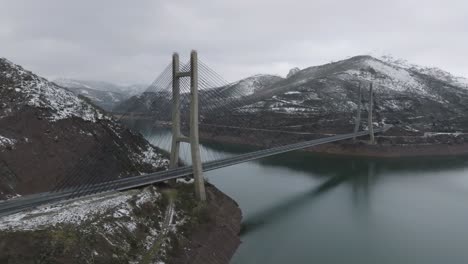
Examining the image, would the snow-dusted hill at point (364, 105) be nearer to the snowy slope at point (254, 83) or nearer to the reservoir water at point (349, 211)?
the reservoir water at point (349, 211)

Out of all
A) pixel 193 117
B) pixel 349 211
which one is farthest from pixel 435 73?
pixel 193 117

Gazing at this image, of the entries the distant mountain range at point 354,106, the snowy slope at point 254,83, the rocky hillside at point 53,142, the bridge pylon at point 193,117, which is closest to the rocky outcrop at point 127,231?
the bridge pylon at point 193,117

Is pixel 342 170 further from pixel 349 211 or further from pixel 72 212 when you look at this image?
pixel 72 212

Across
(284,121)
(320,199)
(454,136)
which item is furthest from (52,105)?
(454,136)

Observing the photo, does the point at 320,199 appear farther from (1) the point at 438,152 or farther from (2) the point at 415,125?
(2) the point at 415,125

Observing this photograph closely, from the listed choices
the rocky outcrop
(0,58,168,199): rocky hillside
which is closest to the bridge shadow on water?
the rocky outcrop

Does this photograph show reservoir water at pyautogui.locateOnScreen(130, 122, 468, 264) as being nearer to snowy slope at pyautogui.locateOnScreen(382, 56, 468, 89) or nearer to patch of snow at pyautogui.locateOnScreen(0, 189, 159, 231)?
patch of snow at pyautogui.locateOnScreen(0, 189, 159, 231)

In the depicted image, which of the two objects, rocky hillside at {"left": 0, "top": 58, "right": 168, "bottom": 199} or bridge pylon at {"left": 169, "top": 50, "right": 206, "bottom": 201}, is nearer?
bridge pylon at {"left": 169, "top": 50, "right": 206, "bottom": 201}
